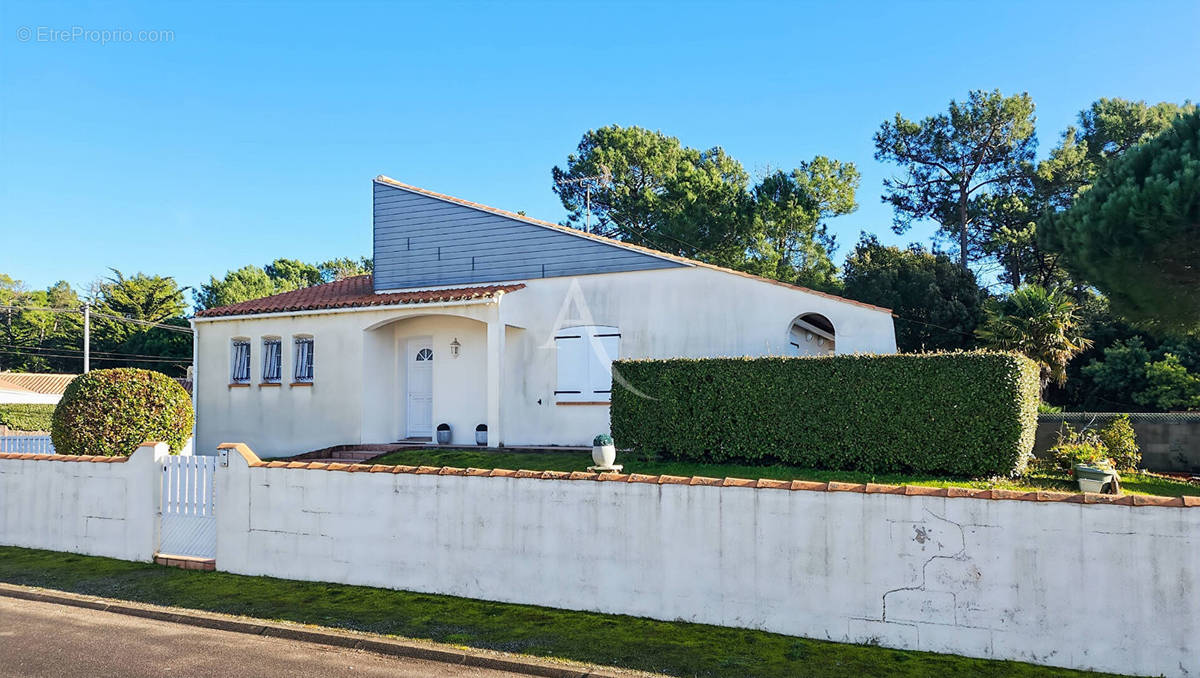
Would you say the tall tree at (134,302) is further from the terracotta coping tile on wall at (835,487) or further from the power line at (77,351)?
the terracotta coping tile on wall at (835,487)

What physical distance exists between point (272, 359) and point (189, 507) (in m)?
9.40

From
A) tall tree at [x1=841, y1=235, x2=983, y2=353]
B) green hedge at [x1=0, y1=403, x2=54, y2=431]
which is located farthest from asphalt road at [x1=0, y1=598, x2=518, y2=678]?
green hedge at [x1=0, y1=403, x2=54, y2=431]

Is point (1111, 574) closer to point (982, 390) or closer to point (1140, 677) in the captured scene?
point (1140, 677)

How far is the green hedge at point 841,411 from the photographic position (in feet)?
36.6

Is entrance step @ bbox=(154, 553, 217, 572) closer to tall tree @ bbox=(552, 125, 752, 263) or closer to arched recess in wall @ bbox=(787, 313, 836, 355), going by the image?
arched recess in wall @ bbox=(787, 313, 836, 355)

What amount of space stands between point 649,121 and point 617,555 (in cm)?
3505

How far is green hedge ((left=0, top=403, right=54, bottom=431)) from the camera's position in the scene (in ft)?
100

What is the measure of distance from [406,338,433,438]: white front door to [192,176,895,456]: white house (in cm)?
3

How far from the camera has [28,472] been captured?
10812 millimetres

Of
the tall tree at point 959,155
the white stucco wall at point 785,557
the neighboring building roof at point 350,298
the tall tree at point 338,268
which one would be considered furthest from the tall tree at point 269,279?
the white stucco wall at point 785,557

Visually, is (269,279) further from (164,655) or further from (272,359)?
(164,655)

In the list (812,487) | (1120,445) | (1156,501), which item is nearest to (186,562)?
(812,487)

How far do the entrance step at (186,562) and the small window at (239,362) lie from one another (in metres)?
9.64

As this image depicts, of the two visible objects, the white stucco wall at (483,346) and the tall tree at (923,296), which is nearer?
the white stucco wall at (483,346)
